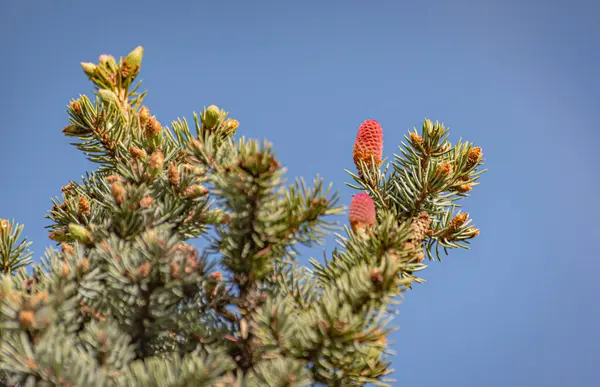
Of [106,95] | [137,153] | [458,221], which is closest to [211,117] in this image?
[137,153]

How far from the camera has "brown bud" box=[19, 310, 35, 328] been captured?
1358 millimetres

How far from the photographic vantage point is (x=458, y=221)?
7.61 feet

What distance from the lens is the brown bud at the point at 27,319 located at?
136 cm

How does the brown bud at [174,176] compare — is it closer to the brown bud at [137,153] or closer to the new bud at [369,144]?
the brown bud at [137,153]

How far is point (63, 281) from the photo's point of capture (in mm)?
1523

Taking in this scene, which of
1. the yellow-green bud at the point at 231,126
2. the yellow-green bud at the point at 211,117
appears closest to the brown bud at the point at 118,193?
the yellow-green bud at the point at 211,117

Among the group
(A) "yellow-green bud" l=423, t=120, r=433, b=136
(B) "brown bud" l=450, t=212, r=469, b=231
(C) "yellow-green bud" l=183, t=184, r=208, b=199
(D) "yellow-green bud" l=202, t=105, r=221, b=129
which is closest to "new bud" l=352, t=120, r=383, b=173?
(A) "yellow-green bud" l=423, t=120, r=433, b=136

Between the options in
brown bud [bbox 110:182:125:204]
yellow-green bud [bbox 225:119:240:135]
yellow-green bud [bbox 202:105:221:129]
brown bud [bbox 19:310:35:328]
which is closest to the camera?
brown bud [bbox 19:310:35:328]

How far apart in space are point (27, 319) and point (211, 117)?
1.06 metres

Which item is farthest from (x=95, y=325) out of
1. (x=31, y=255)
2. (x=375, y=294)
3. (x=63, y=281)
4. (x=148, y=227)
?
(x=31, y=255)

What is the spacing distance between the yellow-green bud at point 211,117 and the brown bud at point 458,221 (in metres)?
0.91

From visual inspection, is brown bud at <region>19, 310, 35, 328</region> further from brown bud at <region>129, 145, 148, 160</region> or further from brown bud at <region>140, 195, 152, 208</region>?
brown bud at <region>129, 145, 148, 160</region>

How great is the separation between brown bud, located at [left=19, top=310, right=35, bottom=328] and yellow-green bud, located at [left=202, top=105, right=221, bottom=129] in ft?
3.42

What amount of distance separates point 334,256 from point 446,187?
59 cm
